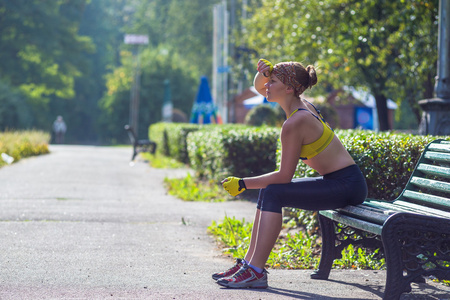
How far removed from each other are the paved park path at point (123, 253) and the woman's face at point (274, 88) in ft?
4.39

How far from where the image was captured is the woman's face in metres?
4.86

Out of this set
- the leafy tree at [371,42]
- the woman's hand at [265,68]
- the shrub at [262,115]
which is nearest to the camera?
the woman's hand at [265,68]

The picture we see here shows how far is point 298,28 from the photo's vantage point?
18547 millimetres

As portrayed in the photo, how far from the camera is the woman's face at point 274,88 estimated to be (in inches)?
191

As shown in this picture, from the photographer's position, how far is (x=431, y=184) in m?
4.95

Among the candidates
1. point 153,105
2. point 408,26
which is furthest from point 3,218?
point 153,105

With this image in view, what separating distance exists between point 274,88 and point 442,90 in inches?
166

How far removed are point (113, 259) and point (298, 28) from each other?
45.1 ft

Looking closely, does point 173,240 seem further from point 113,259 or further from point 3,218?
point 3,218

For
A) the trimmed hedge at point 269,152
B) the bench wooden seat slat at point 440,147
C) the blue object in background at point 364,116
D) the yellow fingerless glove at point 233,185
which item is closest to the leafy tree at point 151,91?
the blue object in background at point 364,116

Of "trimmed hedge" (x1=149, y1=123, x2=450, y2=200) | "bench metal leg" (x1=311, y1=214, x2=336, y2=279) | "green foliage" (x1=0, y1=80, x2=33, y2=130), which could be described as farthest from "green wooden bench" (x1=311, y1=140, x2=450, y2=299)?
"green foliage" (x1=0, y1=80, x2=33, y2=130)

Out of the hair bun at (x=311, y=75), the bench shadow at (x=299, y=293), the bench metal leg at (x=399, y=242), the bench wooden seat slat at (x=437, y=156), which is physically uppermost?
the hair bun at (x=311, y=75)

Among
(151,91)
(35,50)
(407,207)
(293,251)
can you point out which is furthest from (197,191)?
(151,91)

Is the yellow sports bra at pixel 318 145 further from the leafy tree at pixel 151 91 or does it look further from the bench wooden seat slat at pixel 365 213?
the leafy tree at pixel 151 91
